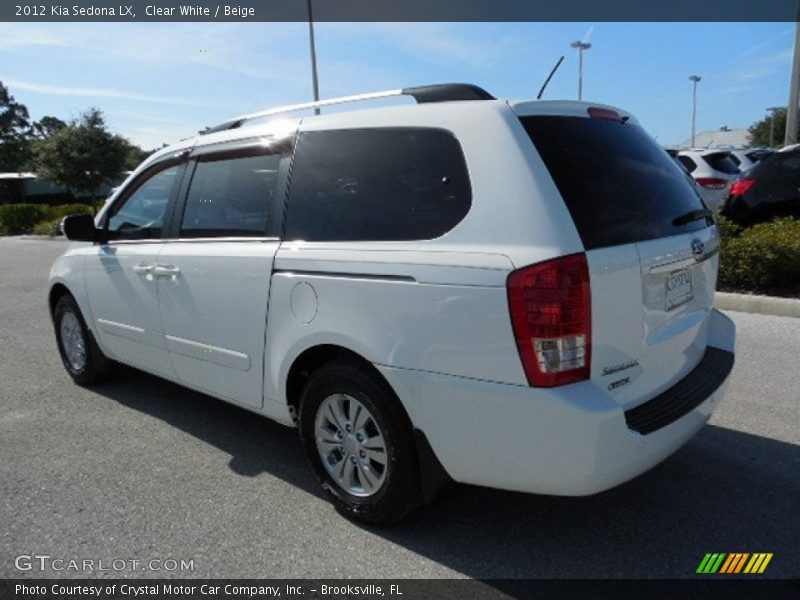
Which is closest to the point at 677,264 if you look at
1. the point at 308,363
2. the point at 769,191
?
the point at 308,363

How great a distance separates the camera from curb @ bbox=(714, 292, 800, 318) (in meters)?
6.23

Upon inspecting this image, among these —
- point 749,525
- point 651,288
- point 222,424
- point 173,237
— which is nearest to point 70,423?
point 222,424

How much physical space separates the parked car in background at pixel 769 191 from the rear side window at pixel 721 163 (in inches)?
145

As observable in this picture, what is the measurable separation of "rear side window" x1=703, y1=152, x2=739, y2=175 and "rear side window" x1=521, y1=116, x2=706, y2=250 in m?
10.1

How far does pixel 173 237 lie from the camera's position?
3715mm

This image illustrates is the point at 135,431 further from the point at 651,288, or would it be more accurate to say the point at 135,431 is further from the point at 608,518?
the point at 651,288

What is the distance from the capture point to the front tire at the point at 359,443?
2582 mm

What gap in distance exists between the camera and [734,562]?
2488 mm

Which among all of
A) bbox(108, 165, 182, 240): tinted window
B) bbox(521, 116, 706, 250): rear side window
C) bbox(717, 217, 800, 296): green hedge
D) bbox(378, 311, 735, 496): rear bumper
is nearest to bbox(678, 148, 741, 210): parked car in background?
bbox(717, 217, 800, 296): green hedge

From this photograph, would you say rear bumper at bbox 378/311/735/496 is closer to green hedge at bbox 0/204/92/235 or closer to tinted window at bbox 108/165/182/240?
tinted window at bbox 108/165/182/240

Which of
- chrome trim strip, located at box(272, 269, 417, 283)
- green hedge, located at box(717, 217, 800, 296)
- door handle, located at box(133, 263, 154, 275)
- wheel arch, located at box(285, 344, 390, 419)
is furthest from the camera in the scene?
green hedge, located at box(717, 217, 800, 296)

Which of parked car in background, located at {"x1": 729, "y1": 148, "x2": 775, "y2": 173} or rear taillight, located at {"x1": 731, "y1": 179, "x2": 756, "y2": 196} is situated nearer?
rear taillight, located at {"x1": 731, "y1": 179, "x2": 756, "y2": 196}

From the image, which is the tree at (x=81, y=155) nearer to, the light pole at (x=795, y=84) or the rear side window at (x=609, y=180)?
the light pole at (x=795, y=84)

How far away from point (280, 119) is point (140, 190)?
145 cm
